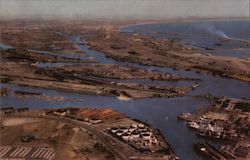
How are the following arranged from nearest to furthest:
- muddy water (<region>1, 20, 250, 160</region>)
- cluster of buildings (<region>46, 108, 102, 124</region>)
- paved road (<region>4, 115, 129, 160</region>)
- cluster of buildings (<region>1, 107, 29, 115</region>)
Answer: paved road (<region>4, 115, 129, 160</region>), muddy water (<region>1, 20, 250, 160</region>), cluster of buildings (<region>46, 108, 102, 124</region>), cluster of buildings (<region>1, 107, 29, 115</region>)

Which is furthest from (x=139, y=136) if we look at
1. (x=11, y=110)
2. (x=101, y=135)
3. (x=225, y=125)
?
(x=11, y=110)

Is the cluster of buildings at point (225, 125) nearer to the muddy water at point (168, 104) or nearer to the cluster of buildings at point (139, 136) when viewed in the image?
the muddy water at point (168, 104)

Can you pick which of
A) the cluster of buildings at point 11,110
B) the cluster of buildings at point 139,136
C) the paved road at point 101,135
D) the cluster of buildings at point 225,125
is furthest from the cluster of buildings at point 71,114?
the cluster of buildings at point 225,125

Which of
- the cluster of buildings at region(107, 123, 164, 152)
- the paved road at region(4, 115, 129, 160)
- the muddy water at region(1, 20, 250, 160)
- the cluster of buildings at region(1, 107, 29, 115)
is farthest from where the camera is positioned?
the cluster of buildings at region(1, 107, 29, 115)

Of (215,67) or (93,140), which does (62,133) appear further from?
(215,67)

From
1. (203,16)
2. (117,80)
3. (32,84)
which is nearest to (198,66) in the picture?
(117,80)

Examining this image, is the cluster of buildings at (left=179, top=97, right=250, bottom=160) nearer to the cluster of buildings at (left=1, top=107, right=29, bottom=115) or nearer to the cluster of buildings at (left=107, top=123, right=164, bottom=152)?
the cluster of buildings at (left=107, top=123, right=164, bottom=152)

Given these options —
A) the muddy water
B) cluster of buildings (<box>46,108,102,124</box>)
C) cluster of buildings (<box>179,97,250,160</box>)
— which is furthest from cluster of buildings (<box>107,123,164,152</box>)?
cluster of buildings (<box>179,97,250,160</box>)
